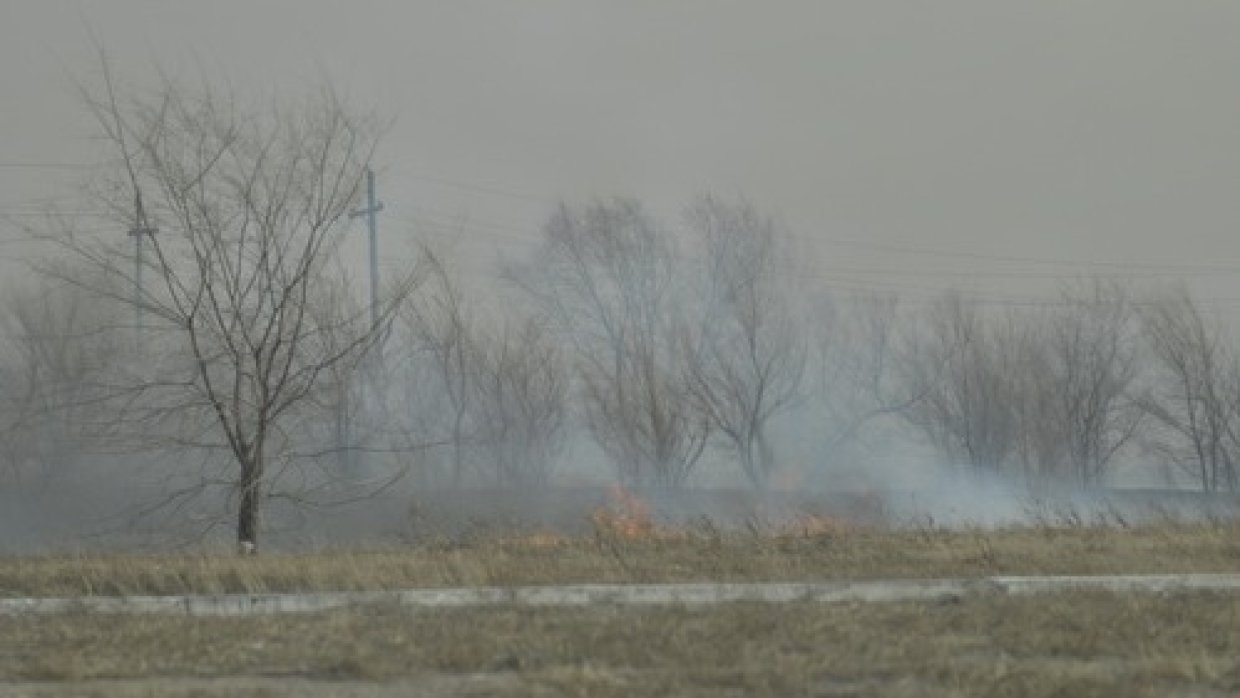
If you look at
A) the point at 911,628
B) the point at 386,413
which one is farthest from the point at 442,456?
the point at 911,628

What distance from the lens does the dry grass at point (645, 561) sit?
12.5 m

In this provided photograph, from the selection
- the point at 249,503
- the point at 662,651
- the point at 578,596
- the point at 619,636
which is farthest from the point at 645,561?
the point at 662,651

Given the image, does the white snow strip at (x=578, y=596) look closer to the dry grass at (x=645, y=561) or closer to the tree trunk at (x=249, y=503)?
the dry grass at (x=645, y=561)

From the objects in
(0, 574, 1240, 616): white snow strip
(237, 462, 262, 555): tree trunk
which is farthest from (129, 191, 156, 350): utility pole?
(0, 574, 1240, 616): white snow strip

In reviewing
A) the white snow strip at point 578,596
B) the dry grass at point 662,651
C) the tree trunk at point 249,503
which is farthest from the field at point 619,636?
the tree trunk at point 249,503

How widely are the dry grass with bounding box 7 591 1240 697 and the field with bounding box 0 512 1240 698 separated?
0.07ft

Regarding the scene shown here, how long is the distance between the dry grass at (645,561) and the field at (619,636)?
0.04m

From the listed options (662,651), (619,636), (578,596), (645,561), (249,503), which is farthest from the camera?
(249,503)

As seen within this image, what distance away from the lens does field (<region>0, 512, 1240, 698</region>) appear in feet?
25.0

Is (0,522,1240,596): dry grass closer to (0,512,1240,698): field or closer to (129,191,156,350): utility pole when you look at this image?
(0,512,1240,698): field

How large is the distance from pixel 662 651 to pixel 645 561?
5177mm

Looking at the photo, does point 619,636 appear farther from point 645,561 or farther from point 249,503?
point 249,503

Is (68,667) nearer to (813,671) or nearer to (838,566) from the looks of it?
(813,671)

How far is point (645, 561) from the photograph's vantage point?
13.9 metres
